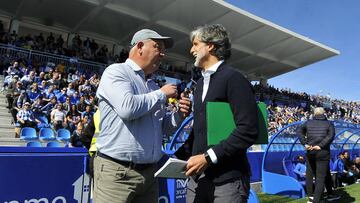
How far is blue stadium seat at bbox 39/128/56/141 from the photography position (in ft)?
34.9

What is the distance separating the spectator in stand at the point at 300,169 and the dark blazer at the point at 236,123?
7.63m

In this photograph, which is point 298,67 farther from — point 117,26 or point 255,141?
point 255,141

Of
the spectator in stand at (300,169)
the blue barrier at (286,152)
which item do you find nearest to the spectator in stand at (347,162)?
the blue barrier at (286,152)

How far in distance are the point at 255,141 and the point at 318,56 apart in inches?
1303

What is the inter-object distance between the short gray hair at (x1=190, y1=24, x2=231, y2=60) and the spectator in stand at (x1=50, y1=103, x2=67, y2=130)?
388 inches

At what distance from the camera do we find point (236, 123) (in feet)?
7.43

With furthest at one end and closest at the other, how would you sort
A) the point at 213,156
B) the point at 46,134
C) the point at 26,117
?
1. the point at 26,117
2. the point at 46,134
3. the point at 213,156

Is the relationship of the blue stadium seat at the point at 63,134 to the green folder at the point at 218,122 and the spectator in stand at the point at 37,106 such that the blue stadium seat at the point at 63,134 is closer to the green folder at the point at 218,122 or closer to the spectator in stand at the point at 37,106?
the spectator in stand at the point at 37,106

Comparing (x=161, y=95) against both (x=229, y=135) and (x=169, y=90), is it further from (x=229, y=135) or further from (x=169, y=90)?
(x=229, y=135)

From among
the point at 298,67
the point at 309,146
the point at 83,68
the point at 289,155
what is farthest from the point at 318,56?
the point at 309,146

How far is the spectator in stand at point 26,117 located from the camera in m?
10.9

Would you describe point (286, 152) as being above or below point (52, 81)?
below

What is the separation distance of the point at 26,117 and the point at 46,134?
0.84m

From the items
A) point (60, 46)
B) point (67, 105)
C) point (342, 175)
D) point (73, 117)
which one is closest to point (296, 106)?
point (60, 46)
